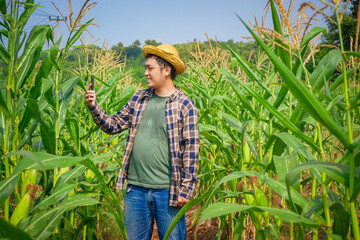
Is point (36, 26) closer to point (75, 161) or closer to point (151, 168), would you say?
point (75, 161)

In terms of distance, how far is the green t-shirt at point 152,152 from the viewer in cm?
227

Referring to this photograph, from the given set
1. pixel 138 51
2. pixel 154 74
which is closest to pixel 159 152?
pixel 154 74

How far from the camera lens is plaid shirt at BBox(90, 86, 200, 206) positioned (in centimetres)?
223

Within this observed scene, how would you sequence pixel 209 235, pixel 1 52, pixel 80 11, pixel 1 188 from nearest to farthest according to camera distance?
pixel 1 188, pixel 1 52, pixel 80 11, pixel 209 235

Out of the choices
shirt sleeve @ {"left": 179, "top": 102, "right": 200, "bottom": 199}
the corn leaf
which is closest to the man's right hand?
shirt sleeve @ {"left": 179, "top": 102, "right": 200, "bottom": 199}

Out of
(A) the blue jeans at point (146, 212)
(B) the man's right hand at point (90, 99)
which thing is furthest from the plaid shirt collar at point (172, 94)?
(A) the blue jeans at point (146, 212)

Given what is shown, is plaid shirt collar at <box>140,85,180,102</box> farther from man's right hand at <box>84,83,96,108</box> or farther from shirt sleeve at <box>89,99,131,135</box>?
man's right hand at <box>84,83,96,108</box>

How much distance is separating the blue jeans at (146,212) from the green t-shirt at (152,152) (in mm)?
68

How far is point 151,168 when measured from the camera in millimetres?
2277

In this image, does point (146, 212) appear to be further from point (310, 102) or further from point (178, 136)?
point (310, 102)

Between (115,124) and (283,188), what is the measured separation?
163 cm

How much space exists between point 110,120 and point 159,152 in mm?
511

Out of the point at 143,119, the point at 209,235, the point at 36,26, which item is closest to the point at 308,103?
the point at 36,26

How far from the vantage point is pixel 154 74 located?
7.72ft
